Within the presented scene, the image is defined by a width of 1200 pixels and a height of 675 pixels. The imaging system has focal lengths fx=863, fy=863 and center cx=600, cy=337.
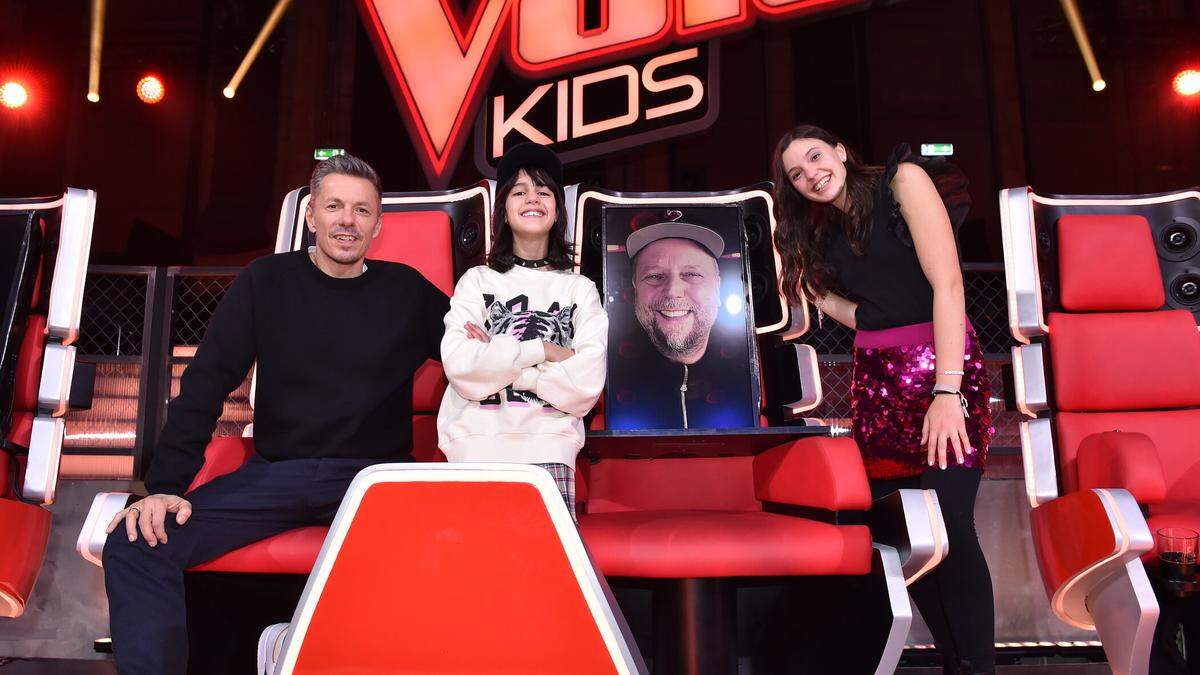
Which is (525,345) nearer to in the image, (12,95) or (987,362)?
(987,362)

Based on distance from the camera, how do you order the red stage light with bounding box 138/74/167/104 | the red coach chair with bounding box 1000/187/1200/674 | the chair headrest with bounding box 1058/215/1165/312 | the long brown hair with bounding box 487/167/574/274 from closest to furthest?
Answer: the long brown hair with bounding box 487/167/574/274
the red coach chair with bounding box 1000/187/1200/674
the chair headrest with bounding box 1058/215/1165/312
the red stage light with bounding box 138/74/167/104

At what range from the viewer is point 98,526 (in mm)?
1462

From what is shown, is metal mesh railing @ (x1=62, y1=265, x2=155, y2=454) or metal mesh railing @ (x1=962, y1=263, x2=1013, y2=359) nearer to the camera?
metal mesh railing @ (x1=62, y1=265, x2=155, y2=454)

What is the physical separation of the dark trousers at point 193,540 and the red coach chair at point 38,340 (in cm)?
63

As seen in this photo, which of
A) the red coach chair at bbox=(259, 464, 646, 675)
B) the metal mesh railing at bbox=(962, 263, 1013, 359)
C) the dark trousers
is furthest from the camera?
the metal mesh railing at bbox=(962, 263, 1013, 359)

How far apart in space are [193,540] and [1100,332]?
2292mm

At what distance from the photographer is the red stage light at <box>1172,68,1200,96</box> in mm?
7656

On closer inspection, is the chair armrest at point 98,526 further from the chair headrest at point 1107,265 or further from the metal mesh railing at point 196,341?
the chair headrest at point 1107,265

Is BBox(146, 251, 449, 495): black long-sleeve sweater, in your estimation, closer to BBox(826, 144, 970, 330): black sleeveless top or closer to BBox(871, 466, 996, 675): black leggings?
BBox(826, 144, 970, 330): black sleeveless top

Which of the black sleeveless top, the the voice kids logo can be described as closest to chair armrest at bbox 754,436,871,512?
the black sleeveless top

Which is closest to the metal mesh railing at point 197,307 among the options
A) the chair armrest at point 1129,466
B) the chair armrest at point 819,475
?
the chair armrest at point 819,475

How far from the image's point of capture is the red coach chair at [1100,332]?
226cm

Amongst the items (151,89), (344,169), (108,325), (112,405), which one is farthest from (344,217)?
(151,89)

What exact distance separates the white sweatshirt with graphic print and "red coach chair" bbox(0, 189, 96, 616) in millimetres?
1029
